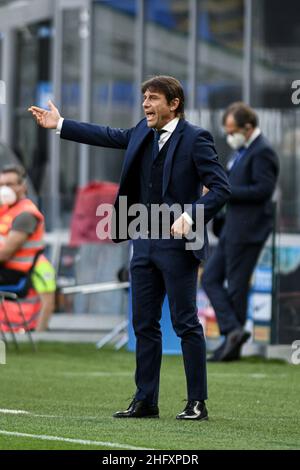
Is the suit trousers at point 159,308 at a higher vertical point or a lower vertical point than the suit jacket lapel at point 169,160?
lower

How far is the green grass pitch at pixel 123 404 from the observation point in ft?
23.8

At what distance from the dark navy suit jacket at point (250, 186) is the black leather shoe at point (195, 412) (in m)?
5.10

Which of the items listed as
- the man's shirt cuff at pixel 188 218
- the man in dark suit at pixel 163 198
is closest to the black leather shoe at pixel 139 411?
the man in dark suit at pixel 163 198

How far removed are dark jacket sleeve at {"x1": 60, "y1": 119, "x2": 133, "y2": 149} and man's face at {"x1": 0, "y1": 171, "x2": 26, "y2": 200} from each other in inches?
230

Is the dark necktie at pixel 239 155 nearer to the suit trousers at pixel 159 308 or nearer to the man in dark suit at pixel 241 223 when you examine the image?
the man in dark suit at pixel 241 223

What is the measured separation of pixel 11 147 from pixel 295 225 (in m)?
6.18

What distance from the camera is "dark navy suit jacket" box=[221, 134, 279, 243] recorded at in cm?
1337

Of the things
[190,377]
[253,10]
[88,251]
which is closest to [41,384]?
[190,377]

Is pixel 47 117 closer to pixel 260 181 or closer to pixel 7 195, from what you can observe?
pixel 260 181

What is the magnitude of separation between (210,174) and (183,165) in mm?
176

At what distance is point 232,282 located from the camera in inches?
530

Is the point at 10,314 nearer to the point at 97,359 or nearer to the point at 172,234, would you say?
the point at 97,359

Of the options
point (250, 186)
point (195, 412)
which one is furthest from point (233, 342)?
point (195, 412)

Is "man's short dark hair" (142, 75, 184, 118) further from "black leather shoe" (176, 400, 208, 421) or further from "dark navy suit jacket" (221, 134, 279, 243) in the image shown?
"dark navy suit jacket" (221, 134, 279, 243)
